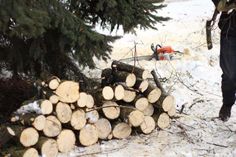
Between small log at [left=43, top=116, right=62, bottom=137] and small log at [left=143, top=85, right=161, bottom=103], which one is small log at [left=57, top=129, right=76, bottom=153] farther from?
small log at [left=143, top=85, right=161, bottom=103]

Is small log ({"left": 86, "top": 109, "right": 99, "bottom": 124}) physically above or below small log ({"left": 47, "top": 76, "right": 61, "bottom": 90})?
below

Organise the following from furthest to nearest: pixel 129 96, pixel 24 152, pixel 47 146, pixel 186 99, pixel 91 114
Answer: pixel 186 99 < pixel 129 96 < pixel 91 114 < pixel 47 146 < pixel 24 152

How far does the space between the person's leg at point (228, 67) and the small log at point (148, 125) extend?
877mm

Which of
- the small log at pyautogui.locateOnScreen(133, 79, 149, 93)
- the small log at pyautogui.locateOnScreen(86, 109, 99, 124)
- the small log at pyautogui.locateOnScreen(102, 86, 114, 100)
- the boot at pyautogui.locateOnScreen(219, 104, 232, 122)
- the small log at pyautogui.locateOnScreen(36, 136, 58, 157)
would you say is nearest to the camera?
the small log at pyautogui.locateOnScreen(36, 136, 58, 157)

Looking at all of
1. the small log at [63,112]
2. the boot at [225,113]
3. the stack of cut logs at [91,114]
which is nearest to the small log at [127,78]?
the stack of cut logs at [91,114]

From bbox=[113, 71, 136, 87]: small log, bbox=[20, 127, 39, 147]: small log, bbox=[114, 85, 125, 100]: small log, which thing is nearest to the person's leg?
bbox=[113, 71, 136, 87]: small log

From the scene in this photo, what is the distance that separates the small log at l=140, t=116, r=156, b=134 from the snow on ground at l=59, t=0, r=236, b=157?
63mm

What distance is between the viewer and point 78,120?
202 inches

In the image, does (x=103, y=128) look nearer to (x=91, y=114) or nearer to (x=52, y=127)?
(x=91, y=114)

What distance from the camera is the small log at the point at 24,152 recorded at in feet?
15.5

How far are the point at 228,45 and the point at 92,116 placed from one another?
1601 mm

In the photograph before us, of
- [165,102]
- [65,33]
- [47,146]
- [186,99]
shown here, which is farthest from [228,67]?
[47,146]

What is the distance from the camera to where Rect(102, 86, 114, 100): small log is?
537 centimetres

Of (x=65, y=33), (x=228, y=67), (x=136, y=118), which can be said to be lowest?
(x=136, y=118)
